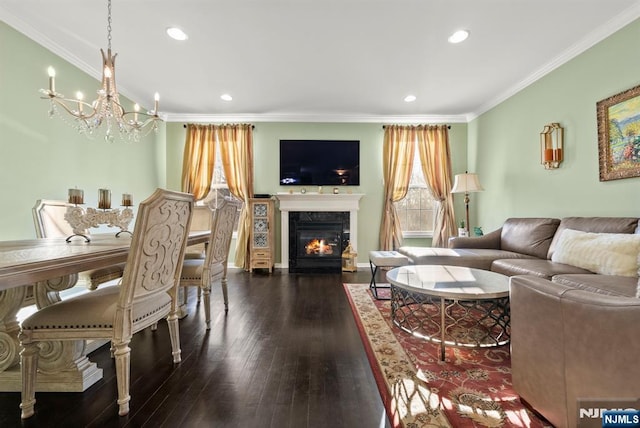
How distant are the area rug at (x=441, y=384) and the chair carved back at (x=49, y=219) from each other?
268 cm

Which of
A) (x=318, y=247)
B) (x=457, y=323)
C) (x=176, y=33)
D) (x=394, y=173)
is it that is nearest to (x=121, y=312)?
(x=457, y=323)

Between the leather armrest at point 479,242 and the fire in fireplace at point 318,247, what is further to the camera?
the fire in fireplace at point 318,247

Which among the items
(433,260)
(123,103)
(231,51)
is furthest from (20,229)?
(433,260)

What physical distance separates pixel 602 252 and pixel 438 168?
2.94 meters

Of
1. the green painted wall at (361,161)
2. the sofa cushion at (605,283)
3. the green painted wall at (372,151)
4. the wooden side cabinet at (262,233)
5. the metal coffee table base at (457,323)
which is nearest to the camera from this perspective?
the sofa cushion at (605,283)

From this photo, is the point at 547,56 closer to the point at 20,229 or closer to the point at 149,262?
the point at 149,262

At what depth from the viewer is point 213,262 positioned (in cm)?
242

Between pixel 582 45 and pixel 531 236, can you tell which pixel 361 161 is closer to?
pixel 531 236

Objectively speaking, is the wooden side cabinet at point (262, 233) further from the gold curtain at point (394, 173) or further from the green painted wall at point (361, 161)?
the gold curtain at point (394, 173)

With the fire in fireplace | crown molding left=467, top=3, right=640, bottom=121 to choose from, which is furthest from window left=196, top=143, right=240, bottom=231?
crown molding left=467, top=3, right=640, bottom=121

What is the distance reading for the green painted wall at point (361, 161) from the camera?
4.87m

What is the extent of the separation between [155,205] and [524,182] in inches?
172

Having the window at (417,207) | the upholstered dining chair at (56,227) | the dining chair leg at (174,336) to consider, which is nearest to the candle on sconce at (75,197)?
the upholstered dining chair at (56,227)

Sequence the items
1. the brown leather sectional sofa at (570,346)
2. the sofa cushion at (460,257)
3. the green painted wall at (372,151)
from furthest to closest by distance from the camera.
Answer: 1. the sofa cushion at (460,257)
2. the green painted wall at (372,151)
3. the brown leather sectional sofa at (570,346)
